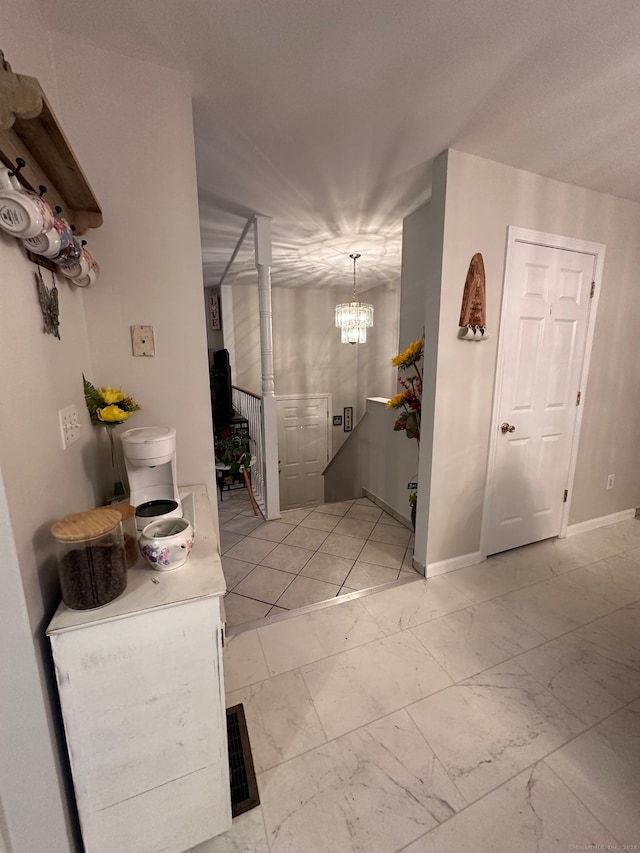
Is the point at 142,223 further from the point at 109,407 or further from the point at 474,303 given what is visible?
the point at 474,303

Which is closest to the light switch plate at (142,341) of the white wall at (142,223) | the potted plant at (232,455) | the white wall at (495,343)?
the white wall at (142,223)

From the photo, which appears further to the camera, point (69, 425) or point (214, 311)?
point (214, 311)

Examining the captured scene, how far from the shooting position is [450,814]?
105 centimetres

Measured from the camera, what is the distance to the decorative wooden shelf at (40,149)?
630 mm

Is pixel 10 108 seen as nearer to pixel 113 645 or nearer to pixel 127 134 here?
pixel 127 134

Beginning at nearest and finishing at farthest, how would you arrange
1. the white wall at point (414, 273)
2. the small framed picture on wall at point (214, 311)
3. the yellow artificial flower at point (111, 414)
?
the yellow artificial flower at point (111, 414)
the white wall at point (414, 273)
the small framed picture on wall at point (214, 311)

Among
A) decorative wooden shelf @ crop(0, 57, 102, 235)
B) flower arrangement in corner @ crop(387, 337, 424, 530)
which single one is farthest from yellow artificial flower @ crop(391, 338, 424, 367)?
decorative wooden shelf @ crop(0, 57, 102, 235)

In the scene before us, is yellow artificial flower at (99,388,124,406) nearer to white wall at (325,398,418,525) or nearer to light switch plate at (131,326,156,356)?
light switch plate at (131,326,156,356)

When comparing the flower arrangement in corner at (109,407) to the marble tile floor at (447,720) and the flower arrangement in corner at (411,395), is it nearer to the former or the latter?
the marble tile floor at (447,720)

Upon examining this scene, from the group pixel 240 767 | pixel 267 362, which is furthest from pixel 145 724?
pixel 267 362

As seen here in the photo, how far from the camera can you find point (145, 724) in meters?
0.83

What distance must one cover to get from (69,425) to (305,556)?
1.80m

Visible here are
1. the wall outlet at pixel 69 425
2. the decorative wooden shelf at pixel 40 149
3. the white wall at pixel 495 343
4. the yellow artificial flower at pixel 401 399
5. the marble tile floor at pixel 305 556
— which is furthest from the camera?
the yellow artificial flower at pixel 401 399

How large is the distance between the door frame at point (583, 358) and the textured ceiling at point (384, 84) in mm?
349
